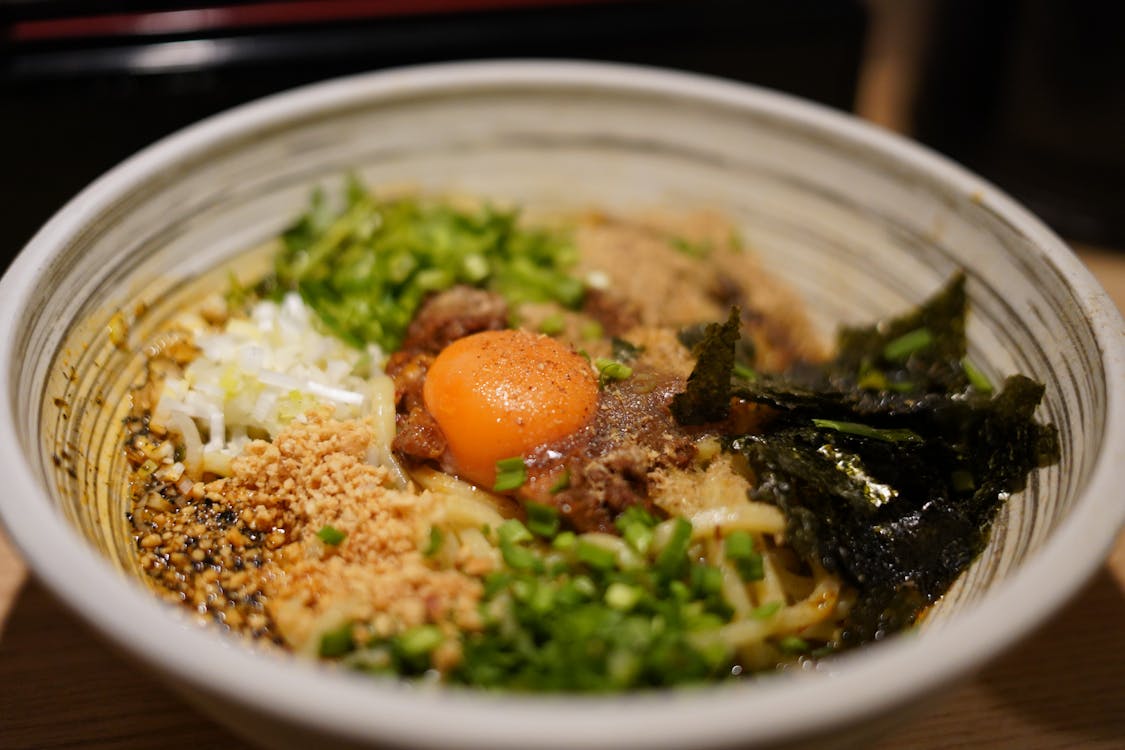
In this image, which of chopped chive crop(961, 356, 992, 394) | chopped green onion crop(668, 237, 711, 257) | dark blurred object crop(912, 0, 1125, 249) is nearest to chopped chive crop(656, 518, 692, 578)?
chopped chive crop(961, 356, 992, 394)

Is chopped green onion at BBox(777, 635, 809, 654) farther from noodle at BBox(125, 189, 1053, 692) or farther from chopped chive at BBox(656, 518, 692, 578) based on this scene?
chopped chive at BBox(656, 518, 692, 578)

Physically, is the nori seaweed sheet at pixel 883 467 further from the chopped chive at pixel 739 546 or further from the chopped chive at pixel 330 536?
the chopped chive at pixel 330 536

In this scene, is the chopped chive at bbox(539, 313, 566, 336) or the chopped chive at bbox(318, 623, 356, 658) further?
the chopped chive at bbox(539, 313, 566, 336)

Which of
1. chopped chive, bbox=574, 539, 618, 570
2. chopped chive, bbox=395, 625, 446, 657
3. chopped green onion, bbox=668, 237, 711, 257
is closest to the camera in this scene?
chopped chive, bbox=395, 625, 446, 657

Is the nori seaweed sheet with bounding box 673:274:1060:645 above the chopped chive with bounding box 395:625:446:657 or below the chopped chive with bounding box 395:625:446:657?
above

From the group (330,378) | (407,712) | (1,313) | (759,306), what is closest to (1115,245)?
(759,306)

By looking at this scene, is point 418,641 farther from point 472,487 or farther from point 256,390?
point 256,390
